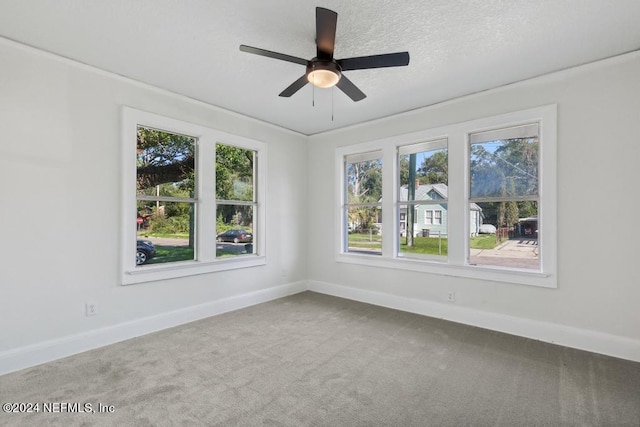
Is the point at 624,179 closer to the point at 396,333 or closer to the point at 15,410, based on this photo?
the point at 396,333

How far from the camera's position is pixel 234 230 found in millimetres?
4449

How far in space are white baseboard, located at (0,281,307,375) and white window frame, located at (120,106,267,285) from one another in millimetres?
440

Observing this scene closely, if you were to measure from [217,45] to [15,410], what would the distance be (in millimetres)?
3060

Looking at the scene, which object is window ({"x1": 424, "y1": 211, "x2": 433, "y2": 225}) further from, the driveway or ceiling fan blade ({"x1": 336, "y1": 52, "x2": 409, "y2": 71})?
ceiling fan blade ({"x1": 336, "y1": 52, "x2": 409, "y2": 71})

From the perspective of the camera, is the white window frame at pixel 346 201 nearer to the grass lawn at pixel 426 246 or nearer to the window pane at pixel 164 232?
the grass lawn at pixel 426 246

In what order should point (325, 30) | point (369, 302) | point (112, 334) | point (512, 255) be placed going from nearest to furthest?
point (325, 30), point (112, 334), point (512, 255), point (369, 302)

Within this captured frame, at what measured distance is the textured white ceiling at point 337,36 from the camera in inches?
86.6

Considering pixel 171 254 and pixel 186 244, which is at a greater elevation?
pixel 186 244

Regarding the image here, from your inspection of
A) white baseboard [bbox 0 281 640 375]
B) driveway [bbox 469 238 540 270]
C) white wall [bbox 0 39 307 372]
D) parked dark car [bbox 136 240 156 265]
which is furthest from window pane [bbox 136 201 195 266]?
driveway [bbox 469 238 540 270]

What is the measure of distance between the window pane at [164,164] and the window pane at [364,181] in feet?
7.86

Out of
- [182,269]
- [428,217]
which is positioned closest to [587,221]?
[428,217]

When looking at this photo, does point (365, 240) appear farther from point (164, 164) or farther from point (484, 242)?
point (164, 164)

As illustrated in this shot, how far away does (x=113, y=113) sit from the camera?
10.5 ft

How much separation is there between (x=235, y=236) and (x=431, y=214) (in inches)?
109
